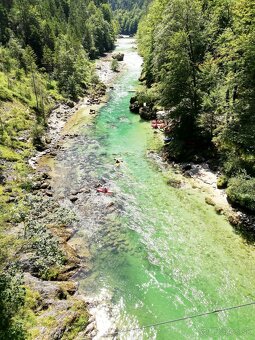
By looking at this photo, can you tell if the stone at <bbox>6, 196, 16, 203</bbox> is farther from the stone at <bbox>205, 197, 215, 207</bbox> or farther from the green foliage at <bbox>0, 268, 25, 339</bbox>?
the stone at <bbox>205, 197, 215, 207</bbox>

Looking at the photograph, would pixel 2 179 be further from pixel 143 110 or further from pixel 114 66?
pixel 114 66

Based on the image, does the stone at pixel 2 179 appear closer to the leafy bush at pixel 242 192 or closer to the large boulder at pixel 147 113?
the leafy bush at pixel 242 192

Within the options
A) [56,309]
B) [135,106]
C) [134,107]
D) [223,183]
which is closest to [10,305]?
[56,309]

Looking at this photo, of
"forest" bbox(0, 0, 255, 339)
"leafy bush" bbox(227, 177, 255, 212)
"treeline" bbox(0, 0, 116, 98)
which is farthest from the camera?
"treeline" bbox(0, 0, 116, 98)

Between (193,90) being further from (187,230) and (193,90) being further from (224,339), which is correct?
(224,339)

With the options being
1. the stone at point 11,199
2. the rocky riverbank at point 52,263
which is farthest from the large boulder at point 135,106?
the stone at point 11,199

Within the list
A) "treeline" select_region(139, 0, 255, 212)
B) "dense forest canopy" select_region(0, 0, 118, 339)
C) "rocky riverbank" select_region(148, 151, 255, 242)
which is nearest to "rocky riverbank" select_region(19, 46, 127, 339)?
"dense forest canopy" select_region(0, 0, 118, 339)
